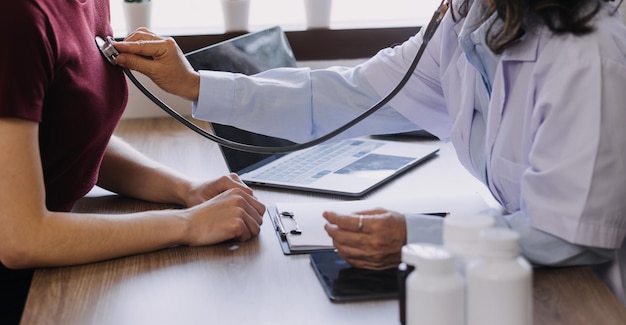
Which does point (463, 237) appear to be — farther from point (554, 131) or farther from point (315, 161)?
point (315, 161)

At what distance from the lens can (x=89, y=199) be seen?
1.66 m

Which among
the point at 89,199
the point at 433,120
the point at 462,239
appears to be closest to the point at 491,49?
the point at 433,120

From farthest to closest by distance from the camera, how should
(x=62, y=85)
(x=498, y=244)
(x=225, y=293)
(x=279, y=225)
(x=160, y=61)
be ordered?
(x=160, y=61) < (x=279, y=225) < (x=62, y=85) < (x=225, y=293) < (x=498, y=244)

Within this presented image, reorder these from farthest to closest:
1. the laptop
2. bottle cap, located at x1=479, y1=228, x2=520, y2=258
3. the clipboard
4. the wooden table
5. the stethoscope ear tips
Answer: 1. the laptop
2. the stethoscope ear tips
3. the clipboard
4. the wooden table
5. bottle cap, located at x1=479, y1=228, x2=520, y2=258

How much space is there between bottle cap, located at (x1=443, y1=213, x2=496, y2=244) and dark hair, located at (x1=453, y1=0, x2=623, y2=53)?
19.0 inches

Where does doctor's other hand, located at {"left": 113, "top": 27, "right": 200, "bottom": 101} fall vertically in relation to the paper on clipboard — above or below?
above

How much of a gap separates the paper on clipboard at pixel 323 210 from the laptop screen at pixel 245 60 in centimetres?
29

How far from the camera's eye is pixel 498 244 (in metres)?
0.82

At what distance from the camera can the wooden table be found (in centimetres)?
114

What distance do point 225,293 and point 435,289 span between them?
0.46 m

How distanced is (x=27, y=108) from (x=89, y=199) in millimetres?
458

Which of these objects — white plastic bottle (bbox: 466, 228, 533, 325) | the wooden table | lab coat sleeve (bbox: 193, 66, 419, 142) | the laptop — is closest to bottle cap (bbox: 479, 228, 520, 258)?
white plastic bottle (bbox: 466, 228, 533, 325)

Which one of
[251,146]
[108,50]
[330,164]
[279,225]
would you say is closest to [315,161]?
[330,164]

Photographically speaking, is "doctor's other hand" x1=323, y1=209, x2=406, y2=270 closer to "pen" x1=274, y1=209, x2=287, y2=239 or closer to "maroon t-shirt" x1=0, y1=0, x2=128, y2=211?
"pen" x1=274, y1=209, x2=287, y2=239
